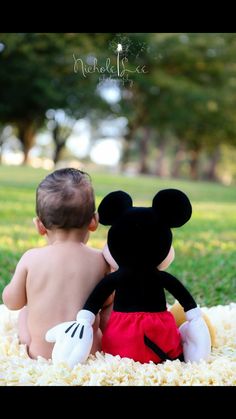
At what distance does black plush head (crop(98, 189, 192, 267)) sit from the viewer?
176 cm

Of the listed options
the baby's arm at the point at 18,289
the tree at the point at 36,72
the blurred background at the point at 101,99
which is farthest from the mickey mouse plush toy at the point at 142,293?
the tree at the point at 36,72

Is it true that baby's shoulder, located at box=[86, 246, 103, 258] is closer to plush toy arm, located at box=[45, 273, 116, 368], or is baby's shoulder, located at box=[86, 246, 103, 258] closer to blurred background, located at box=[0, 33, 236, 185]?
plush toy arm, located at box=[45, 273, 116, 368]

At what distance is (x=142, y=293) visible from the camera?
1752mm

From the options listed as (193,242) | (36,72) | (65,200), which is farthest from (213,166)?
(65,200)

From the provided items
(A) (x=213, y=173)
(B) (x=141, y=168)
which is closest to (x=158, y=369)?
(B) (x=141, y=168)

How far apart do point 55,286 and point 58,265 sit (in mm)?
63

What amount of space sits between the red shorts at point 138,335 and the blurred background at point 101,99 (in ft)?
17.5

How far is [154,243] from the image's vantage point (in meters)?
1.76

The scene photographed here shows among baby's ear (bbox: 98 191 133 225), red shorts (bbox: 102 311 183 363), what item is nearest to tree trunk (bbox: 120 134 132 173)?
baby's ear (bbox: 98 191 133 225)

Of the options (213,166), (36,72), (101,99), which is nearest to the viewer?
(101,99)

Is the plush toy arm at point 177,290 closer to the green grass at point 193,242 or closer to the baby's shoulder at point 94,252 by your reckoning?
the baby's shoulder at point 94,252

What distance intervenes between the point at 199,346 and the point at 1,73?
375 inches

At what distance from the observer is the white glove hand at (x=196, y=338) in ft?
5.76

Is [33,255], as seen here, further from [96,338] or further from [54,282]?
[96,338]
